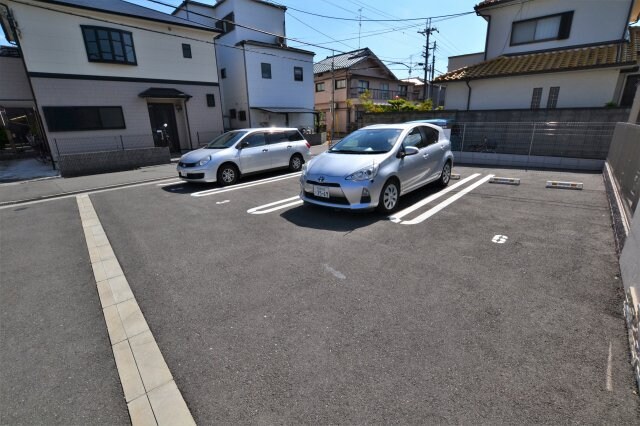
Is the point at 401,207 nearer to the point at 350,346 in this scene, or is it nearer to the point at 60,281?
the point at 350,346

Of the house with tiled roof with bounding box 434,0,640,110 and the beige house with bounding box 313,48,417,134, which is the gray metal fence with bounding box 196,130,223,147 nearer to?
the house with tiled roof with bounding box 434,0,640,110

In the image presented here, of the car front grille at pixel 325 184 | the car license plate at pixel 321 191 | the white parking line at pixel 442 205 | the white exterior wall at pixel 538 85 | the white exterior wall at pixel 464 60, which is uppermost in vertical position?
the white exterior wall at pixel 464 60

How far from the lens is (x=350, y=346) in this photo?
7.51ft

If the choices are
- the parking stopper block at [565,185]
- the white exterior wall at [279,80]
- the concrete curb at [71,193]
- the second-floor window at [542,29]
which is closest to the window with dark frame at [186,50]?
the white exterior wall at [279,80]

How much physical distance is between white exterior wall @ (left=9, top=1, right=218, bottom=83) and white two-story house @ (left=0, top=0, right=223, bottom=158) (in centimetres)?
3

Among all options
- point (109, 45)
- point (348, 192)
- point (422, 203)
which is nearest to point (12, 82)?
point (109, 45)

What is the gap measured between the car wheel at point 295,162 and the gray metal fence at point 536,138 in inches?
247

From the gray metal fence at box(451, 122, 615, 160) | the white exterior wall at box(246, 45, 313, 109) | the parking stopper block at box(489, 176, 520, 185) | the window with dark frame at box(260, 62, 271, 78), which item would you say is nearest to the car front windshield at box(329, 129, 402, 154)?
the parking stopper block at box(489, 176, 520, 185)

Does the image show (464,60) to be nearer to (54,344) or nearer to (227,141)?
(227,141)

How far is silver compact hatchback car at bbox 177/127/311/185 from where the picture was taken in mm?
7797

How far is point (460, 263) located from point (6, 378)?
4253 mm

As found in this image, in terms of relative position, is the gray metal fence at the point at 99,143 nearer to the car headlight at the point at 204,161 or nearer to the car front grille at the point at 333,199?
the car headlight at the point at 204,161

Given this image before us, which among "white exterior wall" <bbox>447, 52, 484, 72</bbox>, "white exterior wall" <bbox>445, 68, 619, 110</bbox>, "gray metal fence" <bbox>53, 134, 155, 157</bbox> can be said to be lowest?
"gray metal fence" <bbox>53, 134, 155, 157</bbox>

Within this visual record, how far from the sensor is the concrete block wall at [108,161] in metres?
10.6
